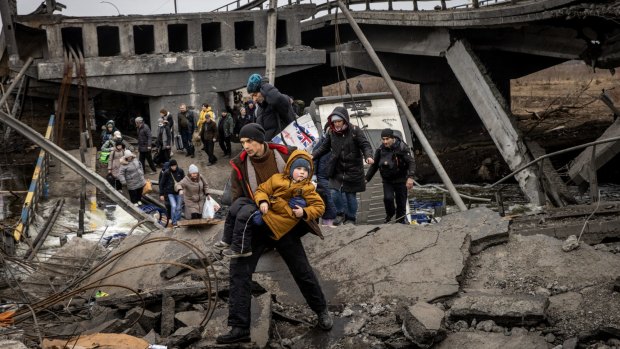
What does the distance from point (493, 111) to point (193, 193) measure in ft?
36.8

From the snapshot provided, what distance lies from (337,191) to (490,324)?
517cm

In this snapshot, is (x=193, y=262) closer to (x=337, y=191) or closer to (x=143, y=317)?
(x=143, y=317)

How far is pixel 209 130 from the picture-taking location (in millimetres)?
25672

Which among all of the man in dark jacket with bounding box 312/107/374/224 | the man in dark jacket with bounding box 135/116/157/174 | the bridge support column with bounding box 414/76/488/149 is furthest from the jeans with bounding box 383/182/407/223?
the bridge support column with bounding box 414/76/488/149

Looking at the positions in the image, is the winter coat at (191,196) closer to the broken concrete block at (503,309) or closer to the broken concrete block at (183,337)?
the broken concrete block at (183,337)

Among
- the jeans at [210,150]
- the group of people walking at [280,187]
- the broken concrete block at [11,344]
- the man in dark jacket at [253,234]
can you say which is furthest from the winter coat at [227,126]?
the broken concrete block at [11,344]

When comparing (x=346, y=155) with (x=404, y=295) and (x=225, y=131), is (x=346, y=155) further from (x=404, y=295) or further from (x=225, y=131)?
(x=225, y=131)

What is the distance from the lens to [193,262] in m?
10.1

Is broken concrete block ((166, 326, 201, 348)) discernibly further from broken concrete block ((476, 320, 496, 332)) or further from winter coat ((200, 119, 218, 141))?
winter coat ((200, 119, 218, 141))

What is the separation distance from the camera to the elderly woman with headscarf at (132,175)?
1983cm

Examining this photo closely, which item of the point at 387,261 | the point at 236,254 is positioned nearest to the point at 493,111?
the point at 387,261

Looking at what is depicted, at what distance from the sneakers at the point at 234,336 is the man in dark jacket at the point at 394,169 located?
16.6 feet

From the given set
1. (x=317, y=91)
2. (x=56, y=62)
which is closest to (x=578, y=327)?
(x=56, y=62)

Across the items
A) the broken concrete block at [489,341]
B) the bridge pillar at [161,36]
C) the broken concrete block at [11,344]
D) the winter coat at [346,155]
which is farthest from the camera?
the bridge pillar at [161,36]
